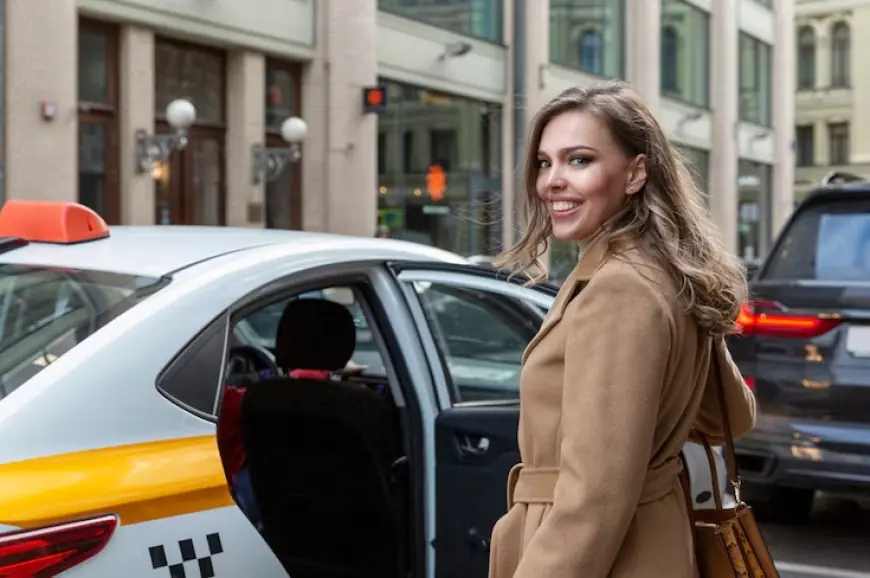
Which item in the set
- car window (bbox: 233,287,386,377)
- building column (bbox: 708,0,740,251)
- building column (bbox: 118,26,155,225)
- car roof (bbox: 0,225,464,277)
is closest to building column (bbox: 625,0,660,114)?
building column (bbox: 708,0,740,251)

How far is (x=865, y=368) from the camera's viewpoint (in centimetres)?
539

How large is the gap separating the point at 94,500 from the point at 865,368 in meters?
3.99

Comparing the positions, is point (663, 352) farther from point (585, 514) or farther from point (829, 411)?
point (829, 411)

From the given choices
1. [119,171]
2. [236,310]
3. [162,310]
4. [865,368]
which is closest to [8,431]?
[162,310]

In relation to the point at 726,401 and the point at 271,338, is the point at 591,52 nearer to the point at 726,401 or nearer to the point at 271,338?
the point at 271,338

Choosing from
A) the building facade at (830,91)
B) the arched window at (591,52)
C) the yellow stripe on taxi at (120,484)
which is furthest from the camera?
the building facade at (830,91)

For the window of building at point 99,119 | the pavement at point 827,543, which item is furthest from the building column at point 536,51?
the pavement at point 827,543

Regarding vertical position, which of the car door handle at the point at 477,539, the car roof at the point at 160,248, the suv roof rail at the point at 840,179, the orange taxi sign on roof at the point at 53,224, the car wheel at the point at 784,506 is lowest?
the car wheel at the point at 784,506

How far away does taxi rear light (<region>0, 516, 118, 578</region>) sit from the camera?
82.4 inches

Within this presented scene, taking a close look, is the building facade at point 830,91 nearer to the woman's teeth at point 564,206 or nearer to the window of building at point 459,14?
the window of building at point 459,14

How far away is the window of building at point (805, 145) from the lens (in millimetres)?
49469

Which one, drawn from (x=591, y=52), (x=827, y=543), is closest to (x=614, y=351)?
(x=827, y=543)

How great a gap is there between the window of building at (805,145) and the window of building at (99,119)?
3886 centimetres

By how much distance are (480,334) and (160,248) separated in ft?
8.47
